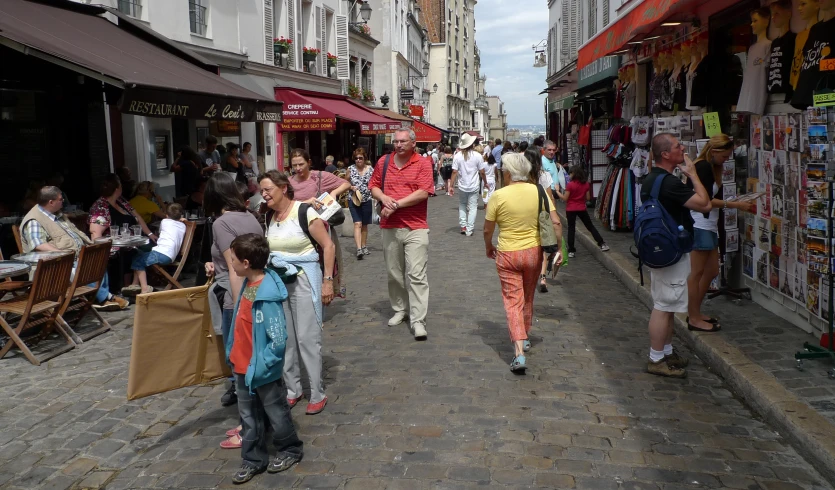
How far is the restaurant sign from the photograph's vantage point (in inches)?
299

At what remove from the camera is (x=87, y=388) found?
18.6ft

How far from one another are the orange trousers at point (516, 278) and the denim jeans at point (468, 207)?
27.2ft

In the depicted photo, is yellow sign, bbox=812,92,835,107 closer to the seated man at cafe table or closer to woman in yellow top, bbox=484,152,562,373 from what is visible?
woman in yellow top, bbox=484,152,562,373

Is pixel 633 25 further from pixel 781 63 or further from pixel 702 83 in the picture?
pixel 781 63

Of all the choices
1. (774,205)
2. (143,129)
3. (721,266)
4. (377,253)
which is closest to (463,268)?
(377,253)

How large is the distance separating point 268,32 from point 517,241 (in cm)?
1515

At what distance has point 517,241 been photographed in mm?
5836

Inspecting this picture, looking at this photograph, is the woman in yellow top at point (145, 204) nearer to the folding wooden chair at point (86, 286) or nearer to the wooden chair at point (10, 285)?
the folding wooden chair at point (86, 286)

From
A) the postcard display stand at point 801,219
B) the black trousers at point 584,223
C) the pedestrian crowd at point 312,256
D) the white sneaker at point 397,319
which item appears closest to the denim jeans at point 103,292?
the pedestrian crowd at point 312,256

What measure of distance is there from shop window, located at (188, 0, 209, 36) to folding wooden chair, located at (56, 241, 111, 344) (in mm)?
8990

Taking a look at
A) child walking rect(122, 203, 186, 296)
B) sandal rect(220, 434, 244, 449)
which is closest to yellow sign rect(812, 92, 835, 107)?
sandal rect(220, 434, 244, 449)

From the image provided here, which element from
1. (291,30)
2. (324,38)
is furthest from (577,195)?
(324,38)

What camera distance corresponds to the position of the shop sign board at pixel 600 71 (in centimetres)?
1465

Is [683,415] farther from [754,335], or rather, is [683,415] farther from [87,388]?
[87,388]
